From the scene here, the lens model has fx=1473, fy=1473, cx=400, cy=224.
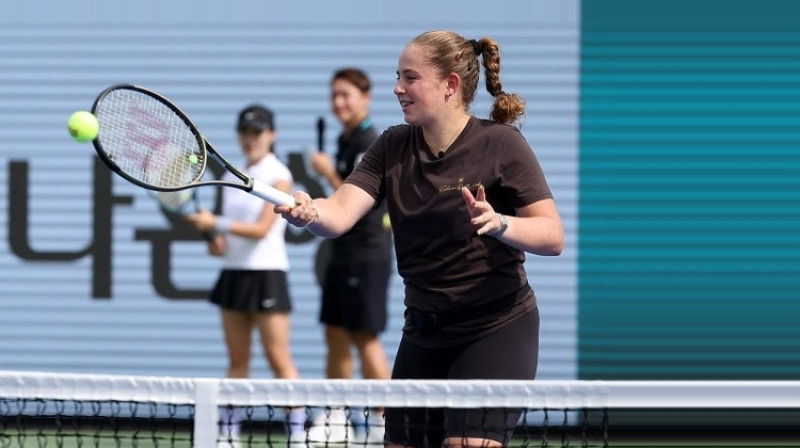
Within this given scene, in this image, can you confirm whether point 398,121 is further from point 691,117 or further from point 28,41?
point 28,41

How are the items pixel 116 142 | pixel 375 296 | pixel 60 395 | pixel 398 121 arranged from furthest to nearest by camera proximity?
pixel 398 121
pixel 375 296
pixel 116 142
pixel 60 395

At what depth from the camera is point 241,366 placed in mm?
6816

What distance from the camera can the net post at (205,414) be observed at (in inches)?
138

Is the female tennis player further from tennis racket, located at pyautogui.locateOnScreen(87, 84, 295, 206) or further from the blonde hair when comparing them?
tennis racket, located at pyautogui.locateOnScreen(87, 84, 295, 206)

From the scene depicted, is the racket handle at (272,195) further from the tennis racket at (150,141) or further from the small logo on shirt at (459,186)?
the small logo on shirt at (459,186)

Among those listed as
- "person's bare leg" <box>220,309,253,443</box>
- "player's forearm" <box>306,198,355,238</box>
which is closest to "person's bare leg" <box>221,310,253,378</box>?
"person's bare leg" <box>220,309,253,443</box>

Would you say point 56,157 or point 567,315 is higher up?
point 56,157

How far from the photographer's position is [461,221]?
3793mm

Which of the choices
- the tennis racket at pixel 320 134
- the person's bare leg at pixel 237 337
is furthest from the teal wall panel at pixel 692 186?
the person's bare leg at pixel 237 337

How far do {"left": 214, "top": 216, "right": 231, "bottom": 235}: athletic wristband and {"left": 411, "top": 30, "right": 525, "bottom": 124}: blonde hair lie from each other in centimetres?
285

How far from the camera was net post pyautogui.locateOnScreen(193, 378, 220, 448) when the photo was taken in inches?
138

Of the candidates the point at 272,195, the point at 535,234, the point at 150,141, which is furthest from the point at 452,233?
the point at 150,141

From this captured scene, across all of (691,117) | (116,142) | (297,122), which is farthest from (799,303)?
(116,142)

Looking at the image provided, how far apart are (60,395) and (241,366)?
3132mm
